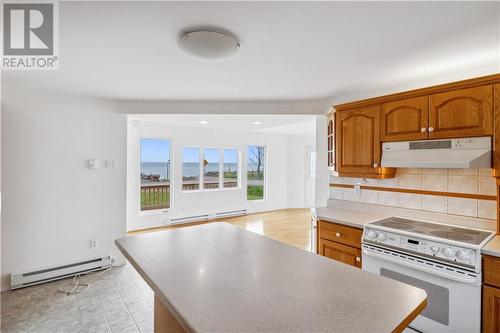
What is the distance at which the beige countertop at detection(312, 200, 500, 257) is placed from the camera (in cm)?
218

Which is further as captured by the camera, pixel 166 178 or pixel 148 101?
pixel 166 178

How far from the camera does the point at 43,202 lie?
304 cm

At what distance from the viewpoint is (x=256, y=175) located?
7.66m

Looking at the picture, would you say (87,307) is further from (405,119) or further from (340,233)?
(405,119)

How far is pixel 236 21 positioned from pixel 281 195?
6774 millimetres

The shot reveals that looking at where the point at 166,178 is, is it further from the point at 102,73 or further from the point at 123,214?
the point at 102,73

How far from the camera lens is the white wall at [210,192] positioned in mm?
5375

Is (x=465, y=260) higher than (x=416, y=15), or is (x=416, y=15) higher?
(x=416, y=15)

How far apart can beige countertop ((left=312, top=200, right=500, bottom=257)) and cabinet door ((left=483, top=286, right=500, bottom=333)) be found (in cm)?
26

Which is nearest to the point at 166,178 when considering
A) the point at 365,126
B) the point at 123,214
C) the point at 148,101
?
the point at 123,214

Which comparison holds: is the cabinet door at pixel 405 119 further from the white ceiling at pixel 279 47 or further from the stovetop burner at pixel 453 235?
the stovetop burner at pixel 453 235

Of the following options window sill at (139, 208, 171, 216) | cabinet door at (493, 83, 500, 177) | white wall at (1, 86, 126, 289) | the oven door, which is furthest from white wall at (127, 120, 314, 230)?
cabinet door at (493, 83, 500, 177)

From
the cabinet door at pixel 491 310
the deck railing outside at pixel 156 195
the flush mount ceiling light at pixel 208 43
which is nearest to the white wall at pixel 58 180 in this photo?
the deck railing outside at pixel 156 195

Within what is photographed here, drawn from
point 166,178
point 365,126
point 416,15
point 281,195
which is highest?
point 416,15
